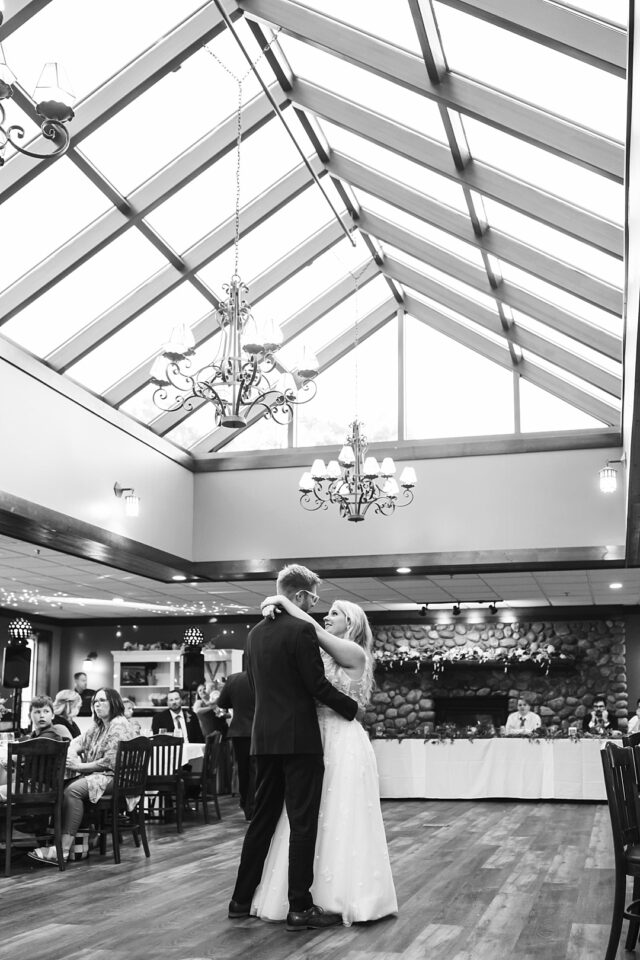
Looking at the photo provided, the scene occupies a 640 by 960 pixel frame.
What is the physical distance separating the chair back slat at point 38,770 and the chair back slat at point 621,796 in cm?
416

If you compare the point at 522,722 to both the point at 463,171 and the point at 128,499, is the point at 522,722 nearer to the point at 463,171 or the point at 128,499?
the point at 128,499

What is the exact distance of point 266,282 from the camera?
10352 mm

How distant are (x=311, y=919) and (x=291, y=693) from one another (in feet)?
3.34

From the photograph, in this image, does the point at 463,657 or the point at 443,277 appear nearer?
the point at 443,277

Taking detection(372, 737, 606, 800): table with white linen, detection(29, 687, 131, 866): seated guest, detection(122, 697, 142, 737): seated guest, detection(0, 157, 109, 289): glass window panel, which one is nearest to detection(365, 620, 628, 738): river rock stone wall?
detection(372, 737, 606, 800): table with white linen

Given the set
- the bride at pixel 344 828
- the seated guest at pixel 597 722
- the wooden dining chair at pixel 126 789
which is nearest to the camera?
the bride at pixel 344 828

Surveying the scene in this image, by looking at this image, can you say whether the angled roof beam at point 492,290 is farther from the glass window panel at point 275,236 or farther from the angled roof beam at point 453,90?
the angled roof beam at point 453,90

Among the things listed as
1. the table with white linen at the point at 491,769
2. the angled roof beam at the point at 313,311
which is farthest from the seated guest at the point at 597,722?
the angled roof beam at the point at 313,311

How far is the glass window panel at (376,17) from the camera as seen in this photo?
20.3ft

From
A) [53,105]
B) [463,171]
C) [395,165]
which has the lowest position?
[53,105]

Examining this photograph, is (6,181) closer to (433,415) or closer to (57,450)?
(57,450)

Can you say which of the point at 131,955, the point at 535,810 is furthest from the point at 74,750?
the point at 535,810

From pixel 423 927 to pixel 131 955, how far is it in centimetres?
141

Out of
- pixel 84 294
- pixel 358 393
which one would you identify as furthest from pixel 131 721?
pixel 358 393
